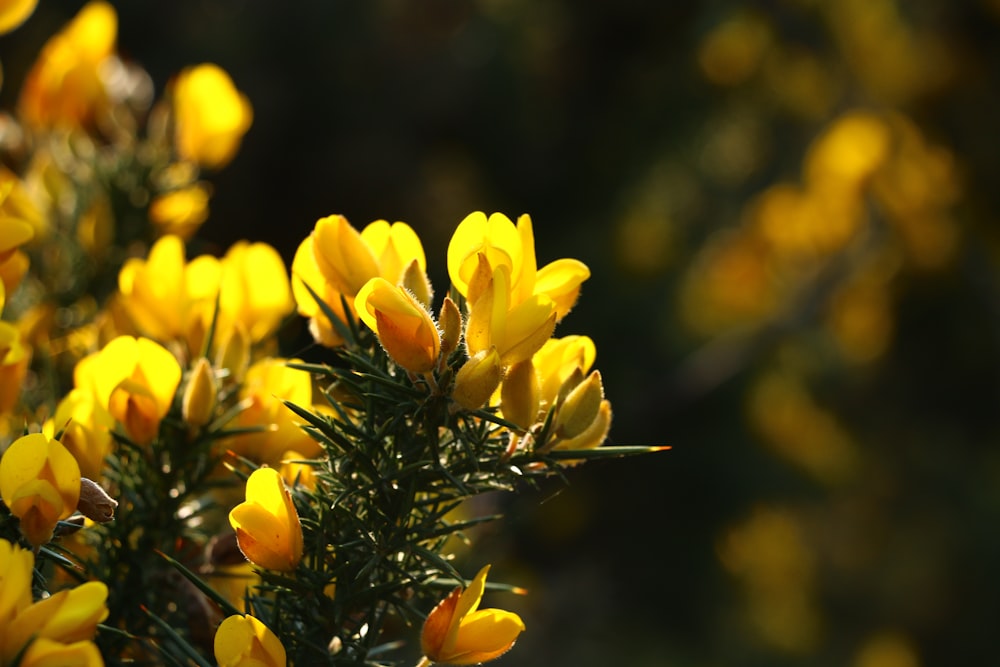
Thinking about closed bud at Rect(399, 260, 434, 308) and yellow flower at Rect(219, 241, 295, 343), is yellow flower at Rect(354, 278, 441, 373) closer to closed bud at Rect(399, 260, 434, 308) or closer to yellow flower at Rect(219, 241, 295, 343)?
closed bud at Rect(399, 260, 434, 308)

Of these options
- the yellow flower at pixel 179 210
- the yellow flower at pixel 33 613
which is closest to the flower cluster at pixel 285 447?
the yellow flower at pixel 33 613

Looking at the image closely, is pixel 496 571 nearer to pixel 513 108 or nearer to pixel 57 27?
pixel 513 108

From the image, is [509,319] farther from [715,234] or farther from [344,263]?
[715,234]

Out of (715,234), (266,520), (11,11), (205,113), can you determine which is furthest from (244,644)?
(715,234)

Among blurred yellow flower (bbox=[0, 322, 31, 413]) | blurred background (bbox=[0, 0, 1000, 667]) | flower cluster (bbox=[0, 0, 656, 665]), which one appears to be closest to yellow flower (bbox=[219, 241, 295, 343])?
flower cluster (bbox=[0, 0, 656, 665])

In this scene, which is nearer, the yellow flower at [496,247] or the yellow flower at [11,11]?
the yellow flower at [496,247]

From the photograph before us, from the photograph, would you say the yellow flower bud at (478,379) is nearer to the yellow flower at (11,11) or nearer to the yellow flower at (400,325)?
the yellow flower at (400,325)
